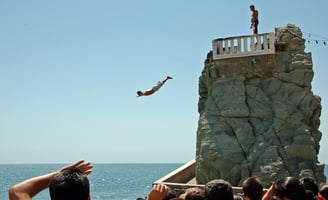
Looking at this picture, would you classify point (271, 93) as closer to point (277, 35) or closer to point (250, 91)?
point (250, 91)

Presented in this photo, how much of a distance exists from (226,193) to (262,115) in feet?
43.5

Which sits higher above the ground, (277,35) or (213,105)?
(277,35)

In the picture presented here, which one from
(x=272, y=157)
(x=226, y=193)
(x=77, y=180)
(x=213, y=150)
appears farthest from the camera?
(x=213, y=150)

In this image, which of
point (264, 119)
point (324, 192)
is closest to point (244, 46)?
point (264, 119)

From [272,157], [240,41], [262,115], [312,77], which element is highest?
[240,41]

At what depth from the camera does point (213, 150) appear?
1694 centimetres

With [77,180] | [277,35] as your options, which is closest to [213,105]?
[277,35]

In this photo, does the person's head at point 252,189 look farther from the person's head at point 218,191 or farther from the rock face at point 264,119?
the rock face at point 264,119

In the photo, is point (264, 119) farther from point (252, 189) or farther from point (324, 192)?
point (252, 189)

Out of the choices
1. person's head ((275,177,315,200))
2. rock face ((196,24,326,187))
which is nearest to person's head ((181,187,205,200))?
person's head ((275,177,315,200))

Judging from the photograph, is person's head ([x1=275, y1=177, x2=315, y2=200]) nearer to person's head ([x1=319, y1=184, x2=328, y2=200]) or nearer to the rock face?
person's head ([x1=319, y1=184, x2=328, y2=200])

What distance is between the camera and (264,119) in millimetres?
16844

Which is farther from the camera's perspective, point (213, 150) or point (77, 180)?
point (213, 150)

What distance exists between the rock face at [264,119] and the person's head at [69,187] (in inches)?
531
